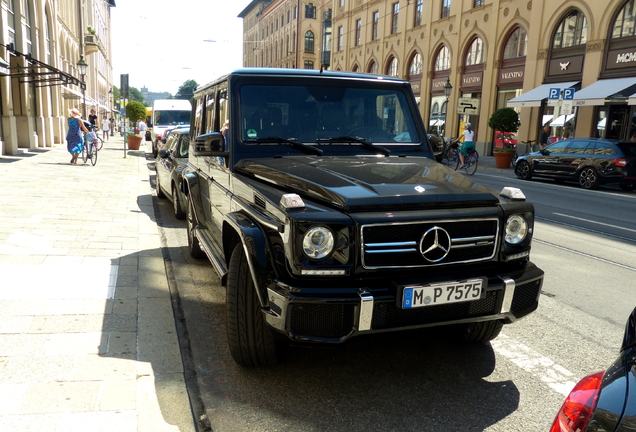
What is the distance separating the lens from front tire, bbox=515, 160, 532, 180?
18803 millimetres

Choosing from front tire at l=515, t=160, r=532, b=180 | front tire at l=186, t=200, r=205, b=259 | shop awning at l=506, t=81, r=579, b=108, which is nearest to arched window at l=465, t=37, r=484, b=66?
shop awning at l=506, t=81, r=579, b=108

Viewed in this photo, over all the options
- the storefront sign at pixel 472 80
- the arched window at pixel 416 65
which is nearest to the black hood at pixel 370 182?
the storefront sign at pixel 472 80

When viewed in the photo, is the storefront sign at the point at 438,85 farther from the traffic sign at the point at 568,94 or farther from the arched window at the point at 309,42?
the arched window at the point at 309,42

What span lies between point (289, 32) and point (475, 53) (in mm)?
38789

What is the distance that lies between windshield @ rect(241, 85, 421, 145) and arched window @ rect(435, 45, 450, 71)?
31.6 m

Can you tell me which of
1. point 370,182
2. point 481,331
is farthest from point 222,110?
point 481,331

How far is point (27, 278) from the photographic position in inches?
192

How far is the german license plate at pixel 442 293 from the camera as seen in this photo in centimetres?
278

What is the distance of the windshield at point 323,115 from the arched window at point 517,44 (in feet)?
85.4

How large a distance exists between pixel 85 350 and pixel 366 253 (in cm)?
198

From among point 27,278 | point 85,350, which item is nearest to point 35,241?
point 27,278

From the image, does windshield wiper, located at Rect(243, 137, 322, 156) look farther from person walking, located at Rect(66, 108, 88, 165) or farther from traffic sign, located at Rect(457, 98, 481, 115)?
traffic sign, located at Rect(457, 98, 481, 115)

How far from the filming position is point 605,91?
21484mm

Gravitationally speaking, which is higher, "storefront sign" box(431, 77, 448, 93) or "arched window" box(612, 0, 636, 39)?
"arched window" box(612, 0, 636, 39)
